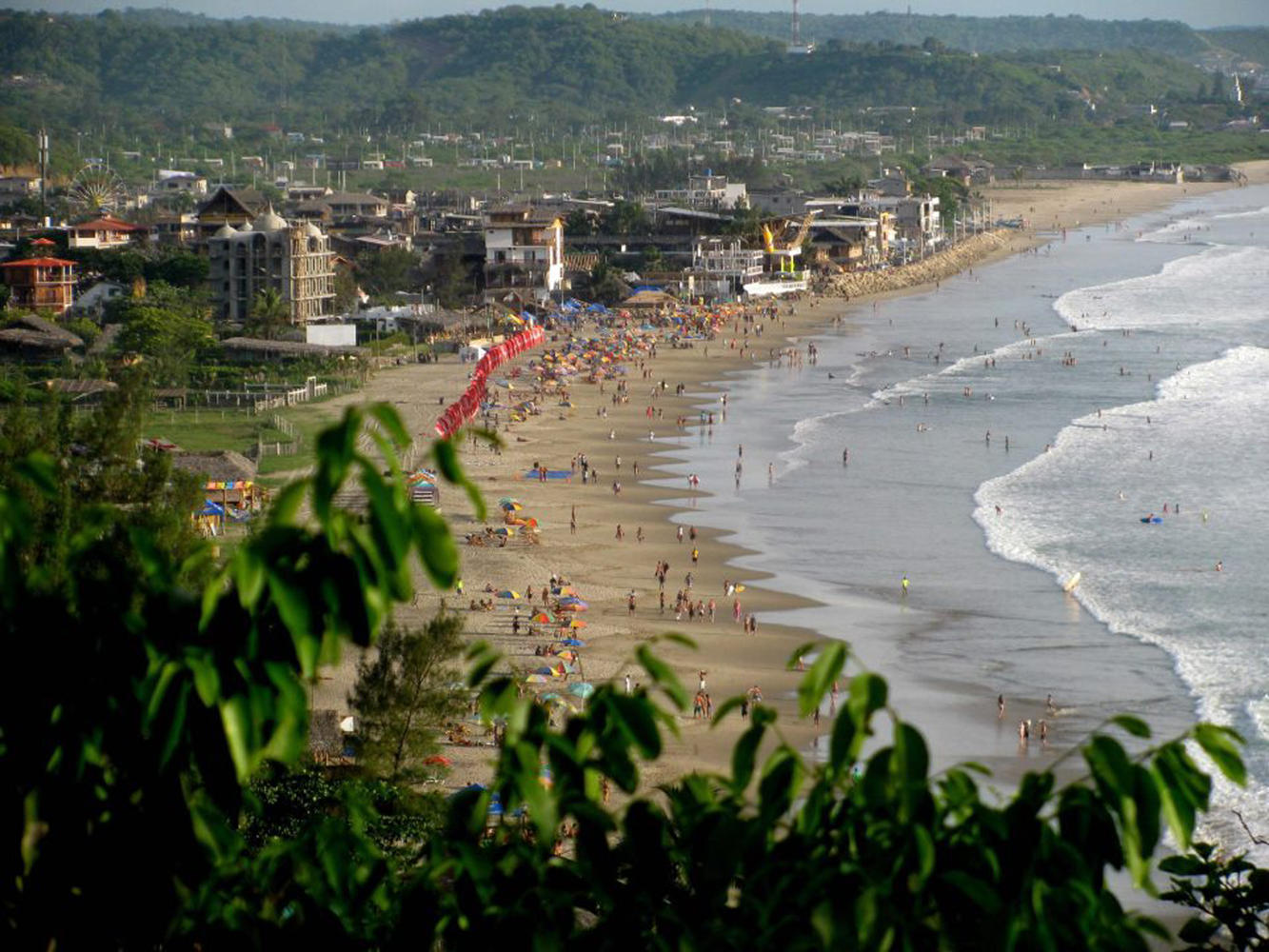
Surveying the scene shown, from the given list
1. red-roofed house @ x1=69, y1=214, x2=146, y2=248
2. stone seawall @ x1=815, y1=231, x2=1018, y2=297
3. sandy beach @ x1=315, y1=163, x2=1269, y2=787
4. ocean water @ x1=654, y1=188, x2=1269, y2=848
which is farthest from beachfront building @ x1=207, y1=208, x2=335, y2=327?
stone seawall @ x1=815, y1=231, x2=1018, y2=297

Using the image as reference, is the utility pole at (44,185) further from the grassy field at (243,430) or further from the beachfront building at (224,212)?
the grassy field at (243,430)

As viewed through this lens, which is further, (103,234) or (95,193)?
(95,193)

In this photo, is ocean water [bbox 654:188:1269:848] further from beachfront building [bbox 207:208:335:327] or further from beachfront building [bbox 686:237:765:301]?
beachfront building [bbox 207:208:335:327]

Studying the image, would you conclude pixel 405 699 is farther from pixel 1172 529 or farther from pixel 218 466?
pixel 1172 529

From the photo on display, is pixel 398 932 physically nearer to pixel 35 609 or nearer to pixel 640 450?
pixel 35 609

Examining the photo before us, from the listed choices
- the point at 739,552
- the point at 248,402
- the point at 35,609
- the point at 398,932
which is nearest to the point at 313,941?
the point at 398,932

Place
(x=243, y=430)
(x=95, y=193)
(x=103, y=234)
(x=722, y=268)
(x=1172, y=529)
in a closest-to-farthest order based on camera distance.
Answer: (x=1172, y=529) < (x=243, y=430) < (x=103, y=234) < (x=722, y=268) < (x=95, y=193)

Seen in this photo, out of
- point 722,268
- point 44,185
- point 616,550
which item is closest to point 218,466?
point 616,550
